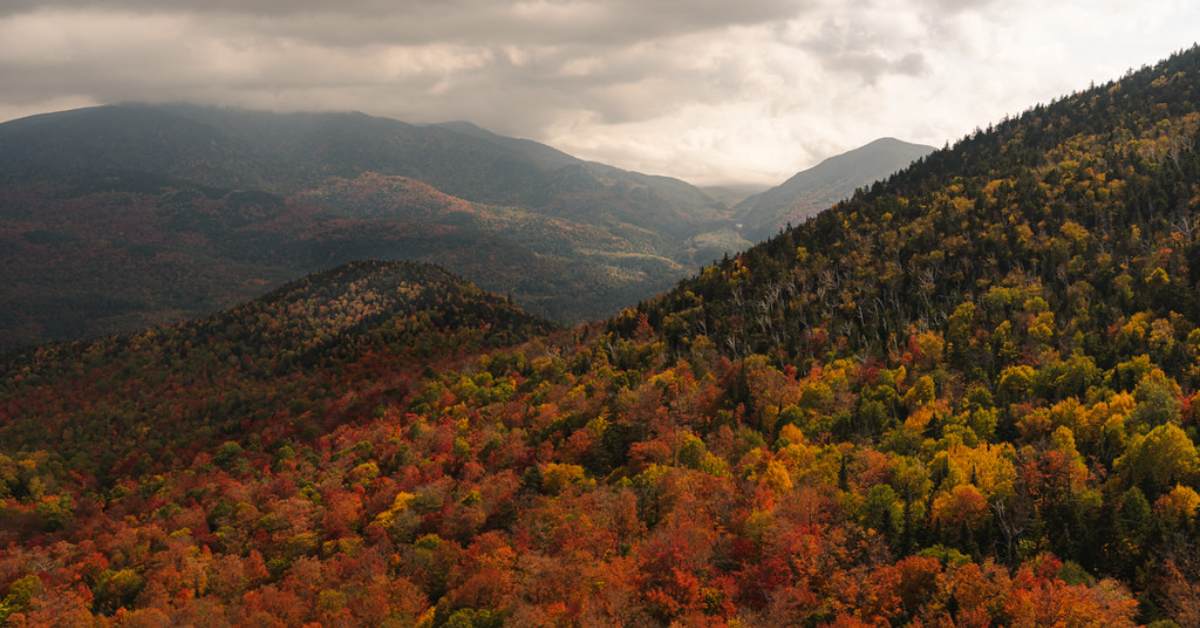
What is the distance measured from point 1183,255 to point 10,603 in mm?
241880

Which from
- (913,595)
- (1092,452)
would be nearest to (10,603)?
(913,595)

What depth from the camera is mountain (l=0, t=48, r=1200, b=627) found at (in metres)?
79.1

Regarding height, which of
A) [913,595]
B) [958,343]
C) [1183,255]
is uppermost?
[1183,255]

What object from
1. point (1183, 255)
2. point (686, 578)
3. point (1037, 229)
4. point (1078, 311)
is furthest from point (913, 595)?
point (1037, 229)

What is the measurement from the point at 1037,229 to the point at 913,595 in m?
161

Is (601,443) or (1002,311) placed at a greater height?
(1002,311)

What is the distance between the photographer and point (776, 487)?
4195 inches

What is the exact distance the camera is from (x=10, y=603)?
110 metres

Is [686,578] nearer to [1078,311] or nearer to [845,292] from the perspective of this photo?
[1078,311]

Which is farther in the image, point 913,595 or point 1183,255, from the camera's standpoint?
point 1183,255

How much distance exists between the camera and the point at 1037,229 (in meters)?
196

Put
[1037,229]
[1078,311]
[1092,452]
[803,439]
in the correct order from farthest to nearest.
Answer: [1037,229], [1078,311], [803,439], [1092,452]

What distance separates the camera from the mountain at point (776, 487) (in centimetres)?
7912

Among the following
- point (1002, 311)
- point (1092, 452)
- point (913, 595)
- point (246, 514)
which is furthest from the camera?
point (1002, 311)
